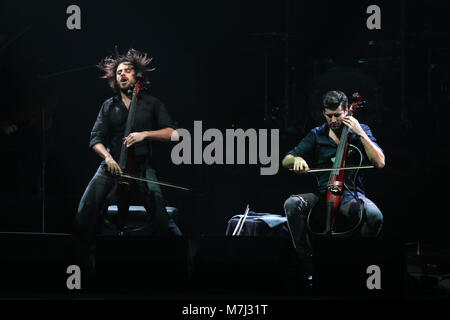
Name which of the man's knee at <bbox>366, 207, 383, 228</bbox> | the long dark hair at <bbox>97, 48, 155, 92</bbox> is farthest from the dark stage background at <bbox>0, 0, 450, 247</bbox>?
the man's knee at <bbox>366, 207, 383, 228</bbox>

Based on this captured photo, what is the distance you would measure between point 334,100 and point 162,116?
145 cm

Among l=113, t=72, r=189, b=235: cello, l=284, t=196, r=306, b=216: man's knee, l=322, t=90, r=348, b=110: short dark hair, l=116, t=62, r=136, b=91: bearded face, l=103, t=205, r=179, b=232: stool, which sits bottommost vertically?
l=103, t=205, r=179, b=232: stool

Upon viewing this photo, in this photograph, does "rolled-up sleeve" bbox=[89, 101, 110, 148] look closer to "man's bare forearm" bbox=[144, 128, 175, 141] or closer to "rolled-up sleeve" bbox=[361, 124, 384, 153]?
"man's bare forearm" bbox=[144, 128, 175, 141]

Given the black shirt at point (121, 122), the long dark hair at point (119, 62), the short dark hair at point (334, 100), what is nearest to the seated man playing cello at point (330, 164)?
the short dark hair at point (334, 100)

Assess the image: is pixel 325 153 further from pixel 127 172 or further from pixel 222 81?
pixel 127 172

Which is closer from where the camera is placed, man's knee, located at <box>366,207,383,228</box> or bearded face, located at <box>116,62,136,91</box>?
man's knee, located at <box>366,207,383,228</box>

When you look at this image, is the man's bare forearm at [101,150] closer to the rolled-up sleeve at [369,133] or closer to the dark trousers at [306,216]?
the dark trousers at [306,216]

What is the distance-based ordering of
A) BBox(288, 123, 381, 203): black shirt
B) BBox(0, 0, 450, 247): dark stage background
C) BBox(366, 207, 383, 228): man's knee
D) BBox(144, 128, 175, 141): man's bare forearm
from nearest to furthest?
BBox(366, 207, 383, 228): man's knee → BBox(288, 123, 381, 203): black shirt → BBox(144, 128, 175, 141): man's bare forearm → BBox(0, 0, 450, 247): dark stage background

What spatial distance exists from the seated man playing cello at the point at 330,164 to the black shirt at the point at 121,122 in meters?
1.14

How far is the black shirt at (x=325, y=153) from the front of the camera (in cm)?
494

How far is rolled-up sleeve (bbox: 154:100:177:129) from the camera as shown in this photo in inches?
207
